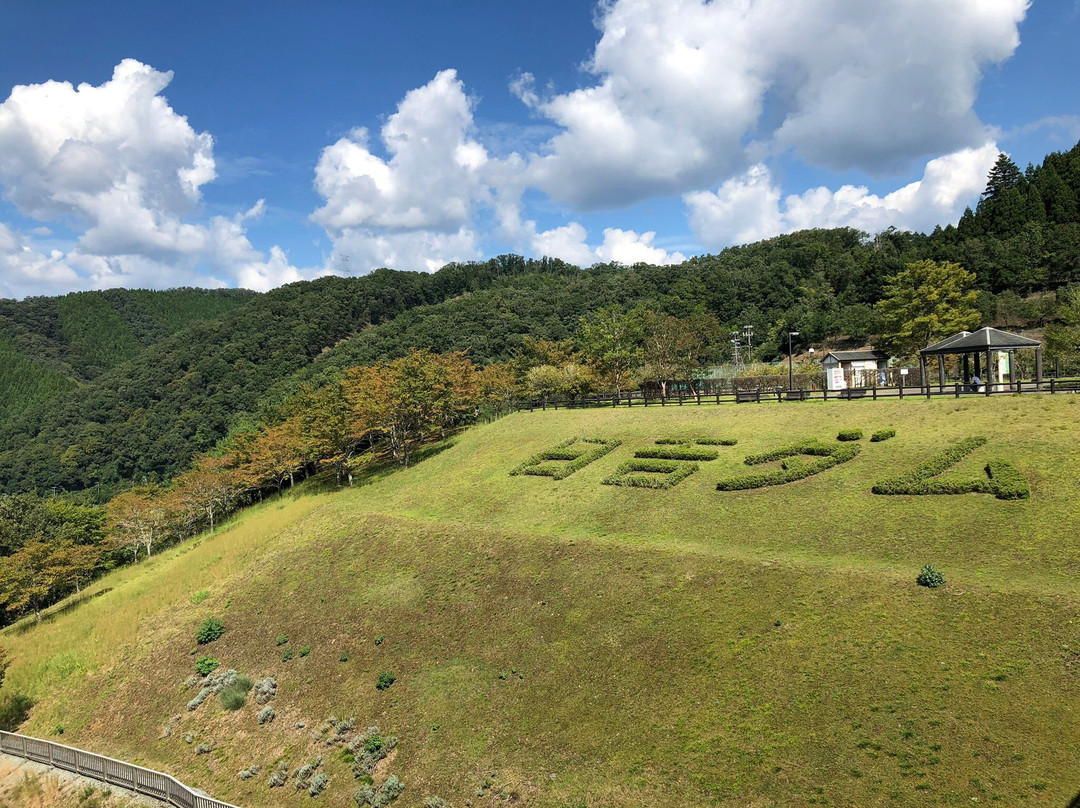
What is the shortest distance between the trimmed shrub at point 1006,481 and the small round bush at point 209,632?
2835 centimetres

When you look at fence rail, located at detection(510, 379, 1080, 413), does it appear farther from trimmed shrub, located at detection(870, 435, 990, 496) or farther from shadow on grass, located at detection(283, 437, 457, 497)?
→ shadow on grass, located at detection(283, 437, 457, 497)

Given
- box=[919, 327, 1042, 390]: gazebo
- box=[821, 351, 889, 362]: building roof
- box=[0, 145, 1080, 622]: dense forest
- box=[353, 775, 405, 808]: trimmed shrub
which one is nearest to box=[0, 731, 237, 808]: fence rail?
box=[353, 775, 405, 808]: trimmed shrub

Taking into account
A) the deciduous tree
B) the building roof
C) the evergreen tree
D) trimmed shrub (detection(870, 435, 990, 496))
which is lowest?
trimmed shrub (detection(870, 435, 990, 496))

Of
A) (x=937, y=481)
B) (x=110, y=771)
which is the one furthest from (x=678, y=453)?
(x=110, y=771)

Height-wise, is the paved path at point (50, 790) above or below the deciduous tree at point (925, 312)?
below

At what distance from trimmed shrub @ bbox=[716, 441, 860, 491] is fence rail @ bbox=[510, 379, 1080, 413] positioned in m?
8.09

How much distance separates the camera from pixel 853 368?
184ft

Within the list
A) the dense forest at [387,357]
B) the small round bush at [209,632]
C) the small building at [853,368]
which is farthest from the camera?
the small building at [853,368]

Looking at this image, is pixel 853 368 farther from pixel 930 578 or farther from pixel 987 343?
pixel 930 578

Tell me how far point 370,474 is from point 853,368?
150 ft

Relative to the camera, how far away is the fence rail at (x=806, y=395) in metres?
28.5

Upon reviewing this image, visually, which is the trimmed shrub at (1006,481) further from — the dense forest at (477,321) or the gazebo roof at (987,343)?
the dense forest at (477,321)

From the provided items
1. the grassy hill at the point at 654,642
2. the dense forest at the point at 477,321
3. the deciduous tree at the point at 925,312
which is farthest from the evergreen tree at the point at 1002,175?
the grassy hill at the point at 654,642

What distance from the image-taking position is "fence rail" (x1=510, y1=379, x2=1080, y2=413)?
2853 centimetres
